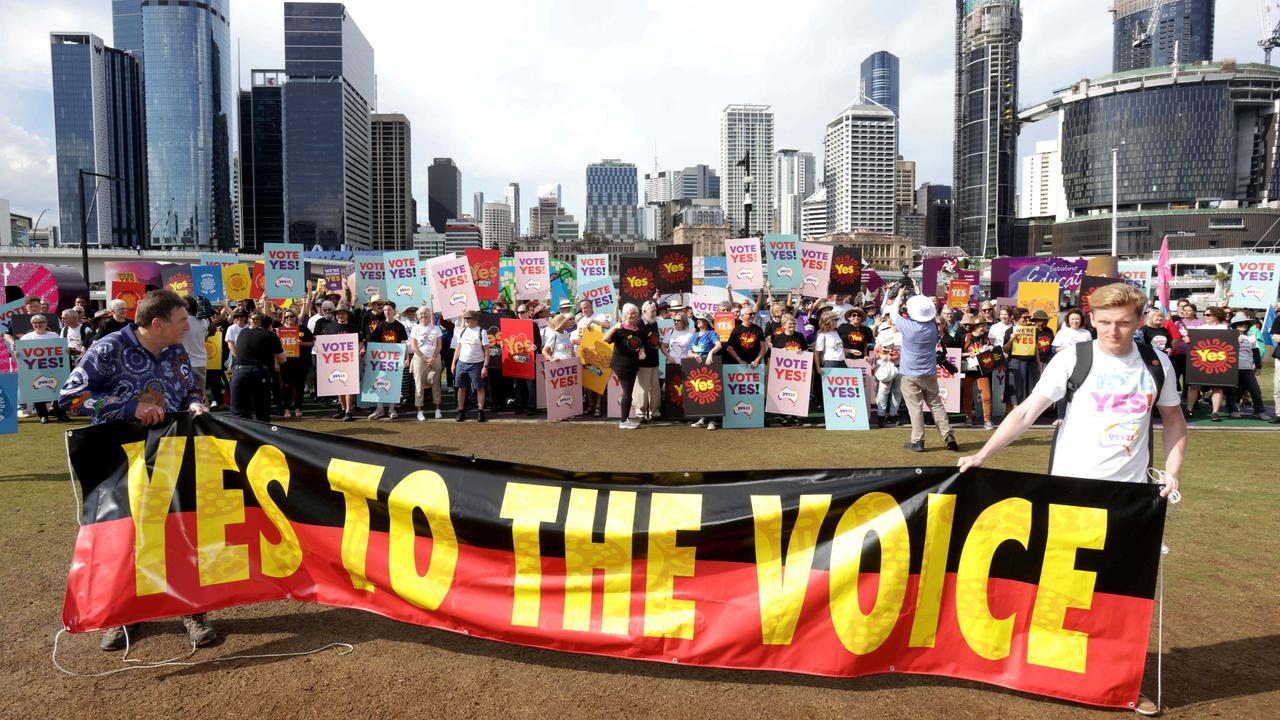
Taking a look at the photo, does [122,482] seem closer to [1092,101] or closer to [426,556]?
[426,556]

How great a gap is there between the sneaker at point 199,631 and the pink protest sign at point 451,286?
9.29 metres

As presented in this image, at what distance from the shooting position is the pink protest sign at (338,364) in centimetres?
1187

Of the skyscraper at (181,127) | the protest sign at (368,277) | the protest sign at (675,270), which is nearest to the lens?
the protest sign at (675,270)

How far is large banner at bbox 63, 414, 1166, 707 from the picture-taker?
3.37m

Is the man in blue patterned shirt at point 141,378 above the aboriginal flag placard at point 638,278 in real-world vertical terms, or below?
below

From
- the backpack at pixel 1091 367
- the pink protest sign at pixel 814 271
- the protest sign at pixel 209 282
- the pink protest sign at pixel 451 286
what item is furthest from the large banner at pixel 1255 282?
the protest sign at pixel 209 282

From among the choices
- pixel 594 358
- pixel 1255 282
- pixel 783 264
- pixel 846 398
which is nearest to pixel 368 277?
pixel 594 358

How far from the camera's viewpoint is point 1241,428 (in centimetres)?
1086

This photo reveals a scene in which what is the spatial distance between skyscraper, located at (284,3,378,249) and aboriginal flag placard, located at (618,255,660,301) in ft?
522

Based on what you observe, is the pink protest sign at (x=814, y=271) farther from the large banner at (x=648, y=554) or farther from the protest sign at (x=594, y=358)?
the large banner at (x=648, y=554)

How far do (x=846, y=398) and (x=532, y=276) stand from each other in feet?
21.4

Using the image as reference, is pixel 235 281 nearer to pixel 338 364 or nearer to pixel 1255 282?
pixel 338 364

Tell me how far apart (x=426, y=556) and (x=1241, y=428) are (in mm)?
12126

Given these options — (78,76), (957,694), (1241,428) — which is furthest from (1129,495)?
(78,76)
